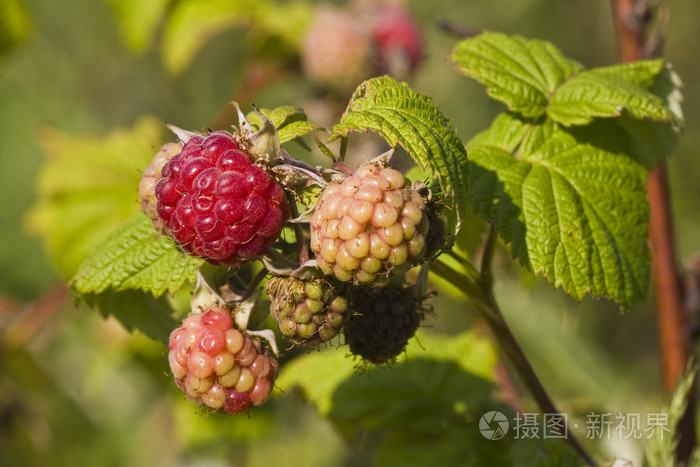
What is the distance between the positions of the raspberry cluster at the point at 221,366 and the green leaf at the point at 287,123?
259 mm

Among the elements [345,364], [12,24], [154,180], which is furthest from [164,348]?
[154,180]

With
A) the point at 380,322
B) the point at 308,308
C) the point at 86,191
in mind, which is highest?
the point at 308,308

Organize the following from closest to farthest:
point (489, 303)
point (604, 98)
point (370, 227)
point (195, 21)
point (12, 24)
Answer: point (370, 227), point (489, 303), point (604, 98), point (12, 24), point (195, 21)

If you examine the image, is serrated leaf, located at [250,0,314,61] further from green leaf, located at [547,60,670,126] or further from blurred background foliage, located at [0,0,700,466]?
green leaf, located at [547,60,670,126]

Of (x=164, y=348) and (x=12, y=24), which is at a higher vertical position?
(x=12, y=24)

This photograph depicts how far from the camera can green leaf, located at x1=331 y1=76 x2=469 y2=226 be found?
3.06 ft

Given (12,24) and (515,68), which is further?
(12,24)

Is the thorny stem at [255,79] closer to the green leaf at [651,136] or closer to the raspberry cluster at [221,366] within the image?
the green leaf at [651,136]

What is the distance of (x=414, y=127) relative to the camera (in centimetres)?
97

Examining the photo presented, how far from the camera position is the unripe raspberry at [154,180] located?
1105 mm

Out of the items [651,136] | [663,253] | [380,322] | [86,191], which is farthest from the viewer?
[86,191]

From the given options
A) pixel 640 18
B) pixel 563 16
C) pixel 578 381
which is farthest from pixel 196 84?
pixel 640 18

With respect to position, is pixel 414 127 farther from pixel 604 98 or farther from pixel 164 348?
pixel 164 348

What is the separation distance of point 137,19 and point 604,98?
69.2 inches
